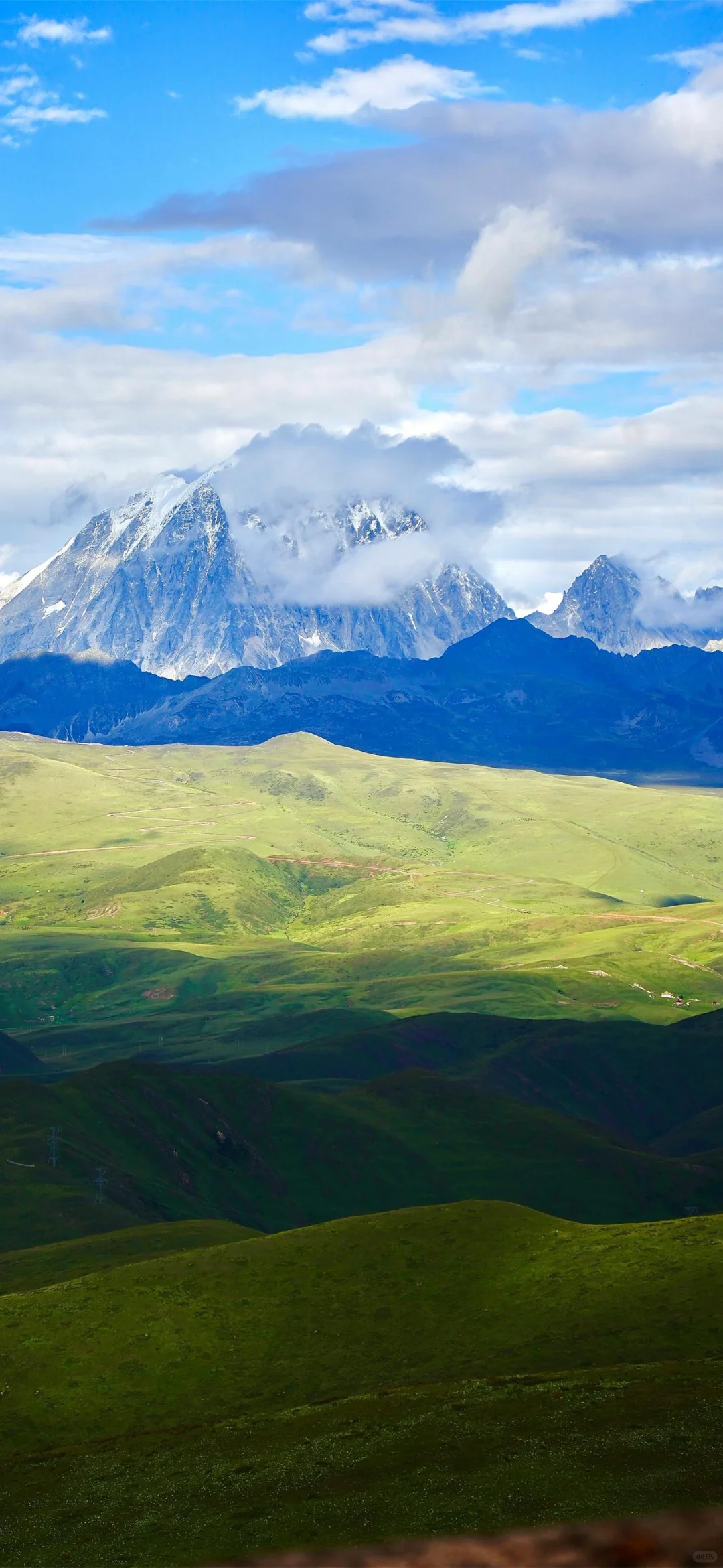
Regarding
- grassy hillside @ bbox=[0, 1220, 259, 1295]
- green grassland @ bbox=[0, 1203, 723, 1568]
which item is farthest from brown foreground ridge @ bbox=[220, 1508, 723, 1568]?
grassy hillside @ bbox=[0, 1220, 259, 1295]

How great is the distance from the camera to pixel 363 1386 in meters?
127

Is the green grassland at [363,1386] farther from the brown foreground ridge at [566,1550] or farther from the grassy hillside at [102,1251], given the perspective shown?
the grassy hillside at [102,1251]

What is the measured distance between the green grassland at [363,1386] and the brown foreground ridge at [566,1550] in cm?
1165

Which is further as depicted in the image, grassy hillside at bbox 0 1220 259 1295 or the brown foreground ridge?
grassy hillside at bbox 0 1220 259 1295

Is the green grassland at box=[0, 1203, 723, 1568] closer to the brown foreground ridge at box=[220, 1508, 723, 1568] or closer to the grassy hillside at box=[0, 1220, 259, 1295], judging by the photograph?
the brown foreground ridge at box=[220, 1508, 723, 1568]

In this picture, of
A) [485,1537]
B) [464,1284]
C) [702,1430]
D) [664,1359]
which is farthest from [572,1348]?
[485,1537]

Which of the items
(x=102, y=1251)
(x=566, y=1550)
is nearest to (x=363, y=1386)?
(x=102, y=1251)

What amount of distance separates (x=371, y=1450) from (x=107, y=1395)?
40.8m

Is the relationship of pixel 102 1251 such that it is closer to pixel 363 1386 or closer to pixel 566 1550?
pixel 363 1386

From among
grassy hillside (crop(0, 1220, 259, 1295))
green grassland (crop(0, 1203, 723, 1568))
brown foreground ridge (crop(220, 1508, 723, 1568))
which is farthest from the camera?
grassy hillside (crop(0, 1220, 259, 1295))

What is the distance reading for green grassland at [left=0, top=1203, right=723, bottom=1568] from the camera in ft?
276

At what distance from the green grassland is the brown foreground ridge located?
1165 cm

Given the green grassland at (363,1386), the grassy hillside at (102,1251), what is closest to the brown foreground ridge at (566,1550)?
the green grassland at (363,1386)

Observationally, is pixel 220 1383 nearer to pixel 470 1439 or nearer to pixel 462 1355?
pixel 462 1355
